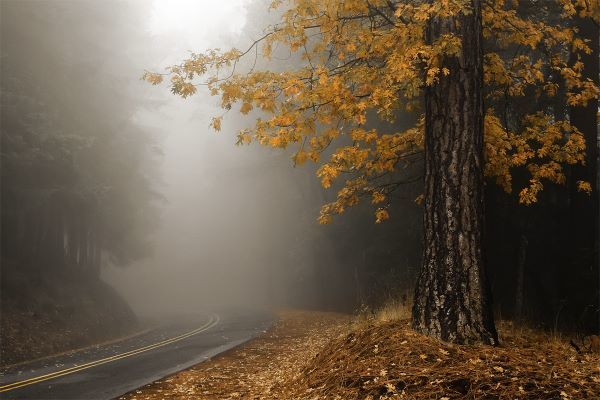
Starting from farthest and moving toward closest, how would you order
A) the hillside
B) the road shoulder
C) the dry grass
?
the hillside, the road shoulder, the dry grass

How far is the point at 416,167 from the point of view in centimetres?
1416

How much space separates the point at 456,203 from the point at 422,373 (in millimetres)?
2048

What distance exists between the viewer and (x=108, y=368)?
1155cm

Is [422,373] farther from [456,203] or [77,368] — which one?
[77,368]

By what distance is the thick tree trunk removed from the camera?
578cm

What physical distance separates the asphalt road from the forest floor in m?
1.53

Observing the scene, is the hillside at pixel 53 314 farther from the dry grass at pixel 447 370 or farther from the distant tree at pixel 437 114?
the distant tree at pixel 437 114

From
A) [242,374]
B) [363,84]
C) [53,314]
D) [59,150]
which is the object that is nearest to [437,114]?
[363,84]

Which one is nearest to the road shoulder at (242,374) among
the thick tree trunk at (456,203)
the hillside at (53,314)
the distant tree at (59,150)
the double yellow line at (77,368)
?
the thick tree trunk at (456,203)

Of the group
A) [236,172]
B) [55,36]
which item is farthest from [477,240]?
[236,172]

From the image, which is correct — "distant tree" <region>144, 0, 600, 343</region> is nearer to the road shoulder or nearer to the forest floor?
the forest floor

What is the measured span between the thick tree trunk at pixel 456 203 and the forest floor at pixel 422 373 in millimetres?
344

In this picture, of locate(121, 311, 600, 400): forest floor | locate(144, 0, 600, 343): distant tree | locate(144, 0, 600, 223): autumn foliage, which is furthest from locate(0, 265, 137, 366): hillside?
locate(144, 0, 600, 343): distant tree

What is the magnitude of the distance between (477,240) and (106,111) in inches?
736
